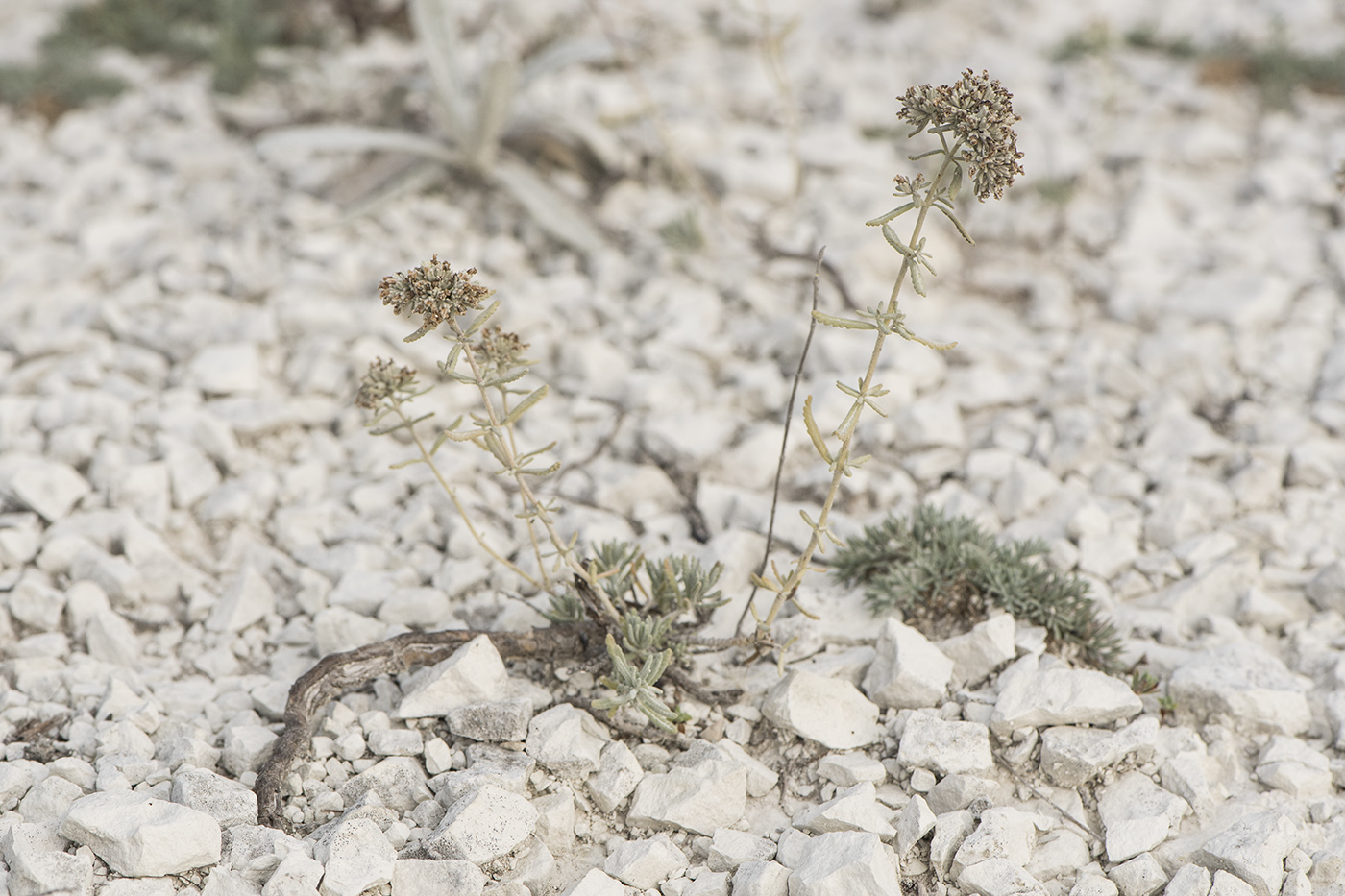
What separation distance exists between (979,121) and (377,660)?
1.80 m

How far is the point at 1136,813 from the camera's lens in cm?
257

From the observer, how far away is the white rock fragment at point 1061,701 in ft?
8.78

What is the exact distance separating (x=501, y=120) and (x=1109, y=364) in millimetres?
2484

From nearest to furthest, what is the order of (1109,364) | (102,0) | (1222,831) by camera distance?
(1222,831)
(1109,364)
(102,0)

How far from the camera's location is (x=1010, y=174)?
213 centimetres

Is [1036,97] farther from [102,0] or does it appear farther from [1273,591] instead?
[102,0]

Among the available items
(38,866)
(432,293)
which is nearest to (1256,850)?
(432,293)

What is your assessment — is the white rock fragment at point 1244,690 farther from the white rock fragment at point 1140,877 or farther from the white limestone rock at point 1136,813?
the white rock fragment at point 1140,877

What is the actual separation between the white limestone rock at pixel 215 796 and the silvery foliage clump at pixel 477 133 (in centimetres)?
256

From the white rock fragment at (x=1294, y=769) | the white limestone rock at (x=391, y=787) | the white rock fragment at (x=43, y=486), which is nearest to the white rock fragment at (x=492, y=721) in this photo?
the white limestone rock at (x=391, y=787)

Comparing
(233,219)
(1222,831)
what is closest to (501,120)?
(233,219)

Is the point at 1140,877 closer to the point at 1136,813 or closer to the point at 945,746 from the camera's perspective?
the point at 1136,813

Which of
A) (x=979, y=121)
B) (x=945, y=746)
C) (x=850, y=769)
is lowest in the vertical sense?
(x=850, y=769)

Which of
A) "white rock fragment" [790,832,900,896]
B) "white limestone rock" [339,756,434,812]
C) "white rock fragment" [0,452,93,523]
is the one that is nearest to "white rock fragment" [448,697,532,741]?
"white limestone rock" [339,756,434,812]
